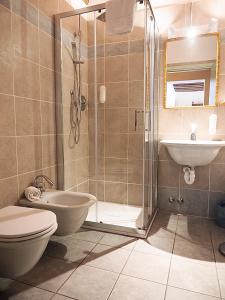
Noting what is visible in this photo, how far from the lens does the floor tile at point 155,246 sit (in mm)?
1804

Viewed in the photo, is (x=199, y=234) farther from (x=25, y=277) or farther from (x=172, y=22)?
(x=172, y=22)

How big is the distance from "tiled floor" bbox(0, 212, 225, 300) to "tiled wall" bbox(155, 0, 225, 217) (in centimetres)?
44

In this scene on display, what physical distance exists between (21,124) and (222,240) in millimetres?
2010

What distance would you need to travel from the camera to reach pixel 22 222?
132 cm

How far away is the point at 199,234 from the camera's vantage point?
6.91 ft

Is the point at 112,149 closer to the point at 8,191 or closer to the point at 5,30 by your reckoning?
the point at 8,191

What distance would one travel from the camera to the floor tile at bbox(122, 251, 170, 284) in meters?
1.51

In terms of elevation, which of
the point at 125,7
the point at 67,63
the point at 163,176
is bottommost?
the point at 163,176

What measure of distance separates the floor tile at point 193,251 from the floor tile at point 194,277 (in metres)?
0.07

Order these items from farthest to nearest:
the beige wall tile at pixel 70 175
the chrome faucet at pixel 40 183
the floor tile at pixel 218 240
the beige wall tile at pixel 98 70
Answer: the beige wall tile at pixel 98 70 < the beige wall tile at pixel 70 175 < the chrome faucet at pixel 40 183 < the floor tile at pixel 218 240

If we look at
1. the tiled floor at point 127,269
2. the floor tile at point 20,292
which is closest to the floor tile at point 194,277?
the tiled floor at point 127,269

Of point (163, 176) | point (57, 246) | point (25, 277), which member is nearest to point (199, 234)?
point (163, 176)

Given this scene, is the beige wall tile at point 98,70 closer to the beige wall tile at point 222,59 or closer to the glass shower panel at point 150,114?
the glass shower panel at point 150,114

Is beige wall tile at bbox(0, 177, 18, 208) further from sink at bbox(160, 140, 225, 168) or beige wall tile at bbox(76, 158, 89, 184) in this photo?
sink at bbox(160, 140, 225, 168)
